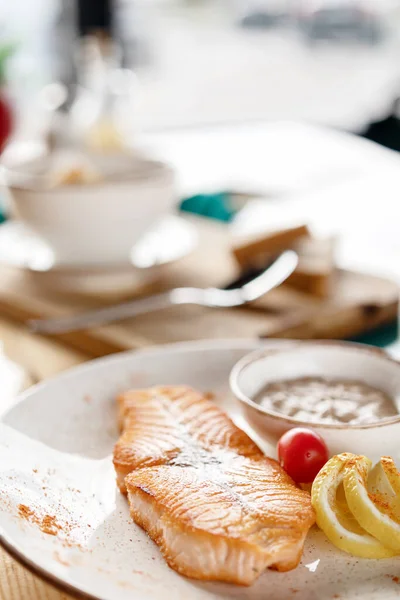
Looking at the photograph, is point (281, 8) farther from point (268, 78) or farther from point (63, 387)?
point (63, 387)

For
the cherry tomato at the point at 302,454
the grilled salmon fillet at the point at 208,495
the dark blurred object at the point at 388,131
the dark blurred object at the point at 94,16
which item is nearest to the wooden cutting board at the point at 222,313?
the grilled salmon fillet at the point at 208,495

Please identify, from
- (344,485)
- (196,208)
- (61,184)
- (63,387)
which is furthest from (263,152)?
(344,485)

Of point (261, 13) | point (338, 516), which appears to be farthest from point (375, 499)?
point (261, 13)

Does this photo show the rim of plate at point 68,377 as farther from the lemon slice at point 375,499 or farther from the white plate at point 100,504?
the lemon slice at point 375,499

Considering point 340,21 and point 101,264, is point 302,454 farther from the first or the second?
point 340,21

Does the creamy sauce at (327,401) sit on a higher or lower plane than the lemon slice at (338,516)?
lower

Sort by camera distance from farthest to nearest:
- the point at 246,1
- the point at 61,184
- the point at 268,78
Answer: the point at 268,78
the point at 246,1
the point at 61,184
